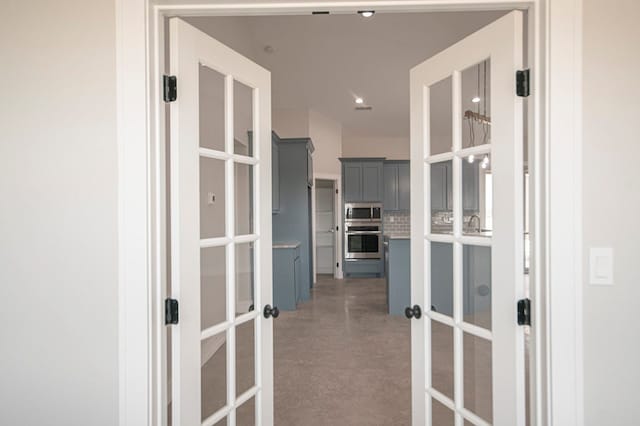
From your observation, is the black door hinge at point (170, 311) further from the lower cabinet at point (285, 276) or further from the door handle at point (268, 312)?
the lower cabinet at point (285, 276)

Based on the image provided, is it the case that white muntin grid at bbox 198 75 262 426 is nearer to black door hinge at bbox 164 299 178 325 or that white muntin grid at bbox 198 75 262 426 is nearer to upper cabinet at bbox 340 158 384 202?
black door hinge at bbox 164 299 178 325

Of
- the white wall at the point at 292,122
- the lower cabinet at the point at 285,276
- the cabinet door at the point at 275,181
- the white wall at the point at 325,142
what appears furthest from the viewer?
the white wall at the point at 325,142

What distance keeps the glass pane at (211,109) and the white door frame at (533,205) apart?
0.19 meters

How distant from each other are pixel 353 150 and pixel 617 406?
7.92 m

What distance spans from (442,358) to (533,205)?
0.77m

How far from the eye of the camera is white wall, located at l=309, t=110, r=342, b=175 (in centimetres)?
709

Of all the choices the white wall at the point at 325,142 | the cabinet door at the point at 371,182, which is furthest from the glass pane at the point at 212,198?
the cabinet door at the point at 371,182

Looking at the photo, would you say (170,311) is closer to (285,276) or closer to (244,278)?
(244,278)

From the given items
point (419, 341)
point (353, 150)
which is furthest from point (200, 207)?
→ point (353, 150)

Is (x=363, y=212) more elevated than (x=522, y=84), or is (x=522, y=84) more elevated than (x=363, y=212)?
(x=522, y=84)

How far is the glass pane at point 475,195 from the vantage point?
1398 millimetres

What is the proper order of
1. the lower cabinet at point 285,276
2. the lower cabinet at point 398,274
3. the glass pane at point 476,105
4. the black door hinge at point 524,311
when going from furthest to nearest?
the lower cabinet at point 285,276
the lower cabinet at point 398,274
the glass pane at point 476,105
the black door hinge at point 524,311

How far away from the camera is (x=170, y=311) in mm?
1256

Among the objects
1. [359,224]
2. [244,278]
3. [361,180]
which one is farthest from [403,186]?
[244,278]
